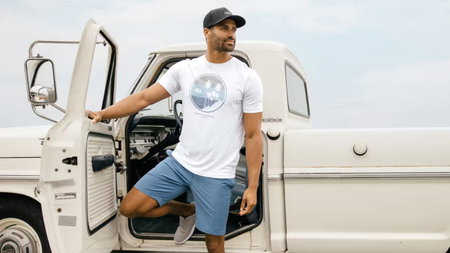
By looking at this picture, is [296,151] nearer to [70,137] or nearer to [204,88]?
[204,88]

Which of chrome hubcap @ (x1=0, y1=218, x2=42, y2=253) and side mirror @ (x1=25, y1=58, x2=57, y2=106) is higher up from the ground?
side mirror @ (x1=25, y1=58, x2=57, y2=106)

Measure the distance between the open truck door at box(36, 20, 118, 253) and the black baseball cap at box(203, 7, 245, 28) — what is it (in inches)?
30.0

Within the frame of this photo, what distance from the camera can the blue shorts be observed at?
7.89 feet

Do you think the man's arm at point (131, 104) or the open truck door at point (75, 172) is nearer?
the open truck door at point (75, 172)

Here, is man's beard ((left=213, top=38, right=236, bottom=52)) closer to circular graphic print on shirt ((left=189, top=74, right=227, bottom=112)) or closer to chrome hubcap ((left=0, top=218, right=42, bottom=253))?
circular graphic print on shirt ((left=189, top=74, right=227, bottom=112))

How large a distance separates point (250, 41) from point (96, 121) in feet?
4.24

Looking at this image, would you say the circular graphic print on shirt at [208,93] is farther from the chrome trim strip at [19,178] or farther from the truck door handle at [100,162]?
the chrome trim strip at [19,178]

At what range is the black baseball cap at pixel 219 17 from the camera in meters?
2.33

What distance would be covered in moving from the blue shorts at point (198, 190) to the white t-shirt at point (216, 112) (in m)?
0.06

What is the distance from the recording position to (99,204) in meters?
2.65

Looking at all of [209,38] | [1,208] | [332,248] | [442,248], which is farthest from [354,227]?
[1,208]

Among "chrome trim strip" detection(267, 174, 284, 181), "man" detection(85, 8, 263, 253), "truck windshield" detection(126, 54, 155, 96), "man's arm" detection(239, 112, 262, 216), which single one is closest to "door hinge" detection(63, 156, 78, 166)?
"man" detection(85, 8, 263, 253)

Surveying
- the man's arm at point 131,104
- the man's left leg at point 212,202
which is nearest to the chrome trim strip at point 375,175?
the man's left leg at point 212,202

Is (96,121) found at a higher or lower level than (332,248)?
higher
